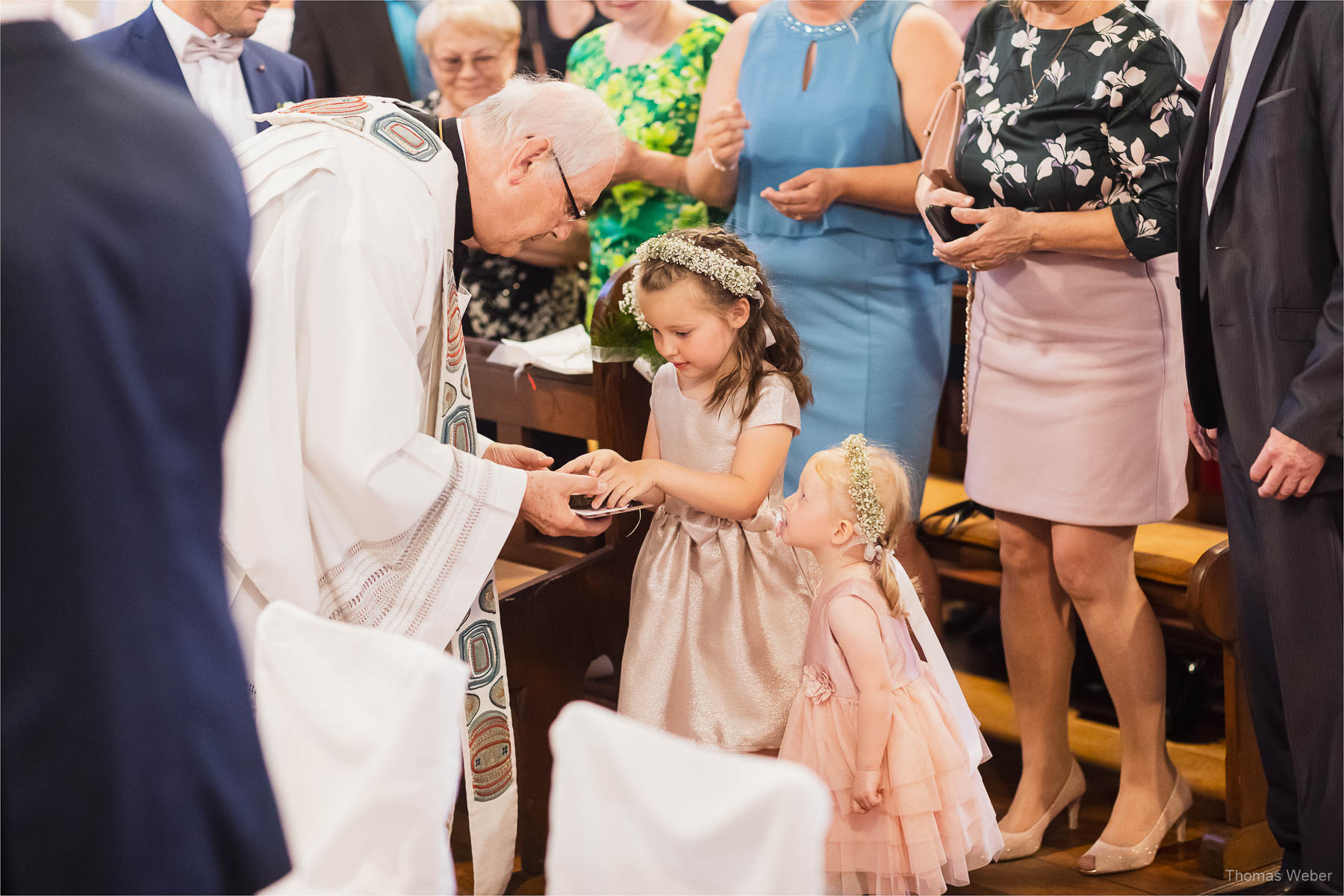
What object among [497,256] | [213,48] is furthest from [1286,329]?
[213,48]

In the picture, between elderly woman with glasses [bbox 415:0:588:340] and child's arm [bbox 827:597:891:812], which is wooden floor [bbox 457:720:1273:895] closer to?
child's arm [bbox 827:597:891:812]

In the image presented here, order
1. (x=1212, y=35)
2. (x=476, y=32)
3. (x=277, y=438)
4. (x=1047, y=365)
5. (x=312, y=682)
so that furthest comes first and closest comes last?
(x=476, y=32) < (x=1212, y=35) < (x=1047, y=365) < (x=277, y=438) < (x=312, y=682)

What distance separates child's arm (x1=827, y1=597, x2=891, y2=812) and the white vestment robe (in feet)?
2.07

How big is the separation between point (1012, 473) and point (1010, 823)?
81 cm

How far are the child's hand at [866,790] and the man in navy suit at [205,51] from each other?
2.32 meters

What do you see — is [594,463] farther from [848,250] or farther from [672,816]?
[672,816]

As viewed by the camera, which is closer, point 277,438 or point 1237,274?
point 277,438

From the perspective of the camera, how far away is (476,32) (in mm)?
3959

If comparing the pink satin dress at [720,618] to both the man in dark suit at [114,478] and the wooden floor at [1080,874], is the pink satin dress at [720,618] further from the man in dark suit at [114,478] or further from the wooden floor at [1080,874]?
the man in dark suit at [114,478]

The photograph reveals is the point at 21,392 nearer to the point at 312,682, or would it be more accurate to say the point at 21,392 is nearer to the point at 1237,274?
the point at 312,682

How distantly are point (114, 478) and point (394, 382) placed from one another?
0.95 metres

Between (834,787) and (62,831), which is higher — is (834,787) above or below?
below

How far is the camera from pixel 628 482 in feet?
8.36

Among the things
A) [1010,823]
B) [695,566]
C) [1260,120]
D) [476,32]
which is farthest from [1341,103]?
[476,32]
